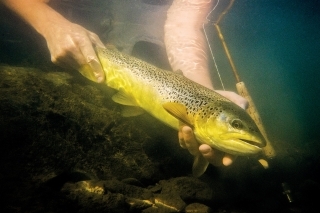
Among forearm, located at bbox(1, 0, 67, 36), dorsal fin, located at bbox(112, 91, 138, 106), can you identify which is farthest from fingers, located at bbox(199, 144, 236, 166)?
forearm, located at bbox(1, 0, 67, 36)

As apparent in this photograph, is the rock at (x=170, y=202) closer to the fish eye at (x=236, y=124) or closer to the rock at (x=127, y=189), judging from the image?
the rock at (x=127, y=189)

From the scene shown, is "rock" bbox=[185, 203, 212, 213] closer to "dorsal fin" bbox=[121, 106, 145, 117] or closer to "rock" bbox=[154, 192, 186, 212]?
"rock" bbox=[154, 192, 186, 212]

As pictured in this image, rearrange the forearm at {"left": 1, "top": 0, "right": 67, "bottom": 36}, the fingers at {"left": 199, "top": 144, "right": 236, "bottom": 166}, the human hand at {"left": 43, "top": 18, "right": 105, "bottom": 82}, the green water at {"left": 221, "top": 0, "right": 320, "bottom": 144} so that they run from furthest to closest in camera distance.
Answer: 1. the green water at {"left": 221, "top": 0, "right": 320, "bottom": 144}
2. the forearm at {"left": 1, "top": 0, "right": 67, "bottom": 36}
3. the human hand at {"left": 43, "top": 18, "right": 105, "bottom": 82}
4. the fingers at {"left": 199, "top": 144, "right": 236, "bottom": 166}

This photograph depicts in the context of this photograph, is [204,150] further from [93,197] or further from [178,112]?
[93,197]

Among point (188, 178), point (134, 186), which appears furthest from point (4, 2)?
point (188, 178)

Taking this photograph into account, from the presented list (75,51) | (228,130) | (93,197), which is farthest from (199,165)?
(75,51)

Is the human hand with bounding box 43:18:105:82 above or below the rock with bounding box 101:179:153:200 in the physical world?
above
